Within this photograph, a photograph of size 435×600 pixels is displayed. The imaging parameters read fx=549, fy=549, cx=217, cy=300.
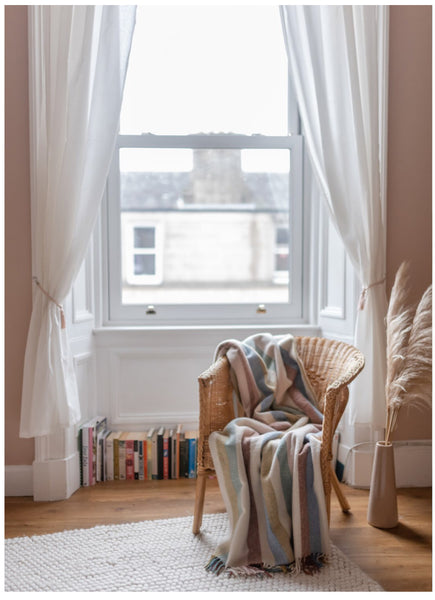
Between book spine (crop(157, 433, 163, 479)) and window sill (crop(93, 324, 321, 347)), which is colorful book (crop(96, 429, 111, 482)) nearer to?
book spine (crop(157, 433, 163, 479))

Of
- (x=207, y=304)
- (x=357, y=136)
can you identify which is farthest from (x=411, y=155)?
(x=207, y=304)

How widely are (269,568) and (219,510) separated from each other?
563 mm

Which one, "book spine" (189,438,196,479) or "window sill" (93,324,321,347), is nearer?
"book spine" (189,438,196,479)

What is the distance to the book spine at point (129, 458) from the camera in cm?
289

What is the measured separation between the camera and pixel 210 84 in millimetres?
3066

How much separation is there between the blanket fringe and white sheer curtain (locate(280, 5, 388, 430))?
0.85 metres

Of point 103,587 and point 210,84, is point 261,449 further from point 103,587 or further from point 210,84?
point 210,84

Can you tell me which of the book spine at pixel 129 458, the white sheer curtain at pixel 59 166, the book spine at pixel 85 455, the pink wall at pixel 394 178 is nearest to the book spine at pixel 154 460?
the book spine at pixel 129 458

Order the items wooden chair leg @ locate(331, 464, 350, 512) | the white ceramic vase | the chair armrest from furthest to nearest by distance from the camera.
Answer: wooden chair leg @ locate(331, 464, 350, 512)
the white ceramic vase
the chair armrest

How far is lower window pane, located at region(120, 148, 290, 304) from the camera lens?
3.12 m

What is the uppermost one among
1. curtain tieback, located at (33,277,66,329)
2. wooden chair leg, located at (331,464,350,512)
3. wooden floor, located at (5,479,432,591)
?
curtain tieback, located at (33,277,66,329)

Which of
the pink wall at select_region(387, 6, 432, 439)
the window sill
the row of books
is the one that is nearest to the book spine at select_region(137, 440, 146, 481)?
the row of books

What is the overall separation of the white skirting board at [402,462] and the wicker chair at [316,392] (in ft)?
1.16
